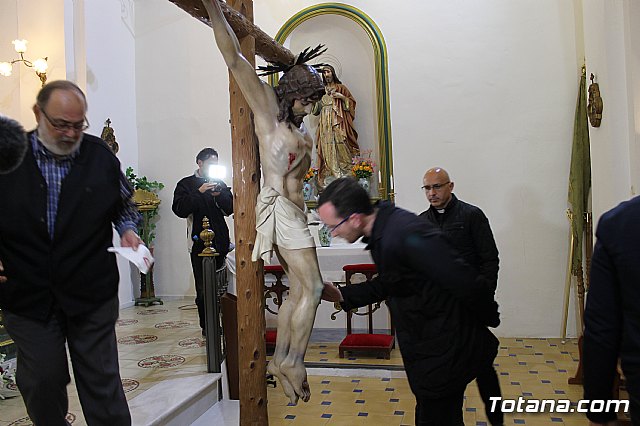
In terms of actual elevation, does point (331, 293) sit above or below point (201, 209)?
below

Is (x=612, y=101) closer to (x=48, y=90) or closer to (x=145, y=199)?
(x=48, y=90)

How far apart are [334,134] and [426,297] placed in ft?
17.2

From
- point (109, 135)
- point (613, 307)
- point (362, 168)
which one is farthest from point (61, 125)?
point (109, 135)

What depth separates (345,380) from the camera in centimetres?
500

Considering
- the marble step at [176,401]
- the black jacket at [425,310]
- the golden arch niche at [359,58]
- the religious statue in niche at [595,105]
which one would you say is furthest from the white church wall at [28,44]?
the black jacket at [425,310]

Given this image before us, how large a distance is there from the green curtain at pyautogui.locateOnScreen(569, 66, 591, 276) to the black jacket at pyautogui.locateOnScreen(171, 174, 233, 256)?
3.52 meters

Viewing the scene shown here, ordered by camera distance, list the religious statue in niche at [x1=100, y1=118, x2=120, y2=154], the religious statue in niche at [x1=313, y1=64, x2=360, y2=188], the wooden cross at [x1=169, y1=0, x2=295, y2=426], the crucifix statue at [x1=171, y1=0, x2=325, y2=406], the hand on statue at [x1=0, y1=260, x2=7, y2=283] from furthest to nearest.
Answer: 1. the religious statue in niche at [x1=100, y1=118, x2=120, y2=154]
2. the religious statue in niche at [x1=313, y1=64, x2=360, y2=188]
3. the wooden cross at [x1=169, y1=0, x2=295, y2=426]
4. the crucifix statue at [x1=171, y1=0, x2=325, y2=406]
5. the hand on statue at [x1=0, y1=260, x2=7, y2=283]

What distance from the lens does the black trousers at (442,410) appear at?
228cm

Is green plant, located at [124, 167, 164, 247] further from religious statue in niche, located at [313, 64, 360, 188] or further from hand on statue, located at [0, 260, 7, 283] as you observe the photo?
hand on statue, located at [0, 260, 7, 283]

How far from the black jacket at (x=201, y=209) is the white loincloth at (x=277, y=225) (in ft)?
8.17

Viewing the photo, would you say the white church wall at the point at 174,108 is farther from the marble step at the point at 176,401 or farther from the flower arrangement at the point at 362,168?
the marble step at the point at 176,401

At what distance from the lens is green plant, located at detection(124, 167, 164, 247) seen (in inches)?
322

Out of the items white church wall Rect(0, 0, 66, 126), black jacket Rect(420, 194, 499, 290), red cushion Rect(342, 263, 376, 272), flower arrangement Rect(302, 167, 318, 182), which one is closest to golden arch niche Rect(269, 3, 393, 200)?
flower arrangement Rect(302, 167, 318, 182)

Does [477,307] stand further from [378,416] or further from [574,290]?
[574,290]
